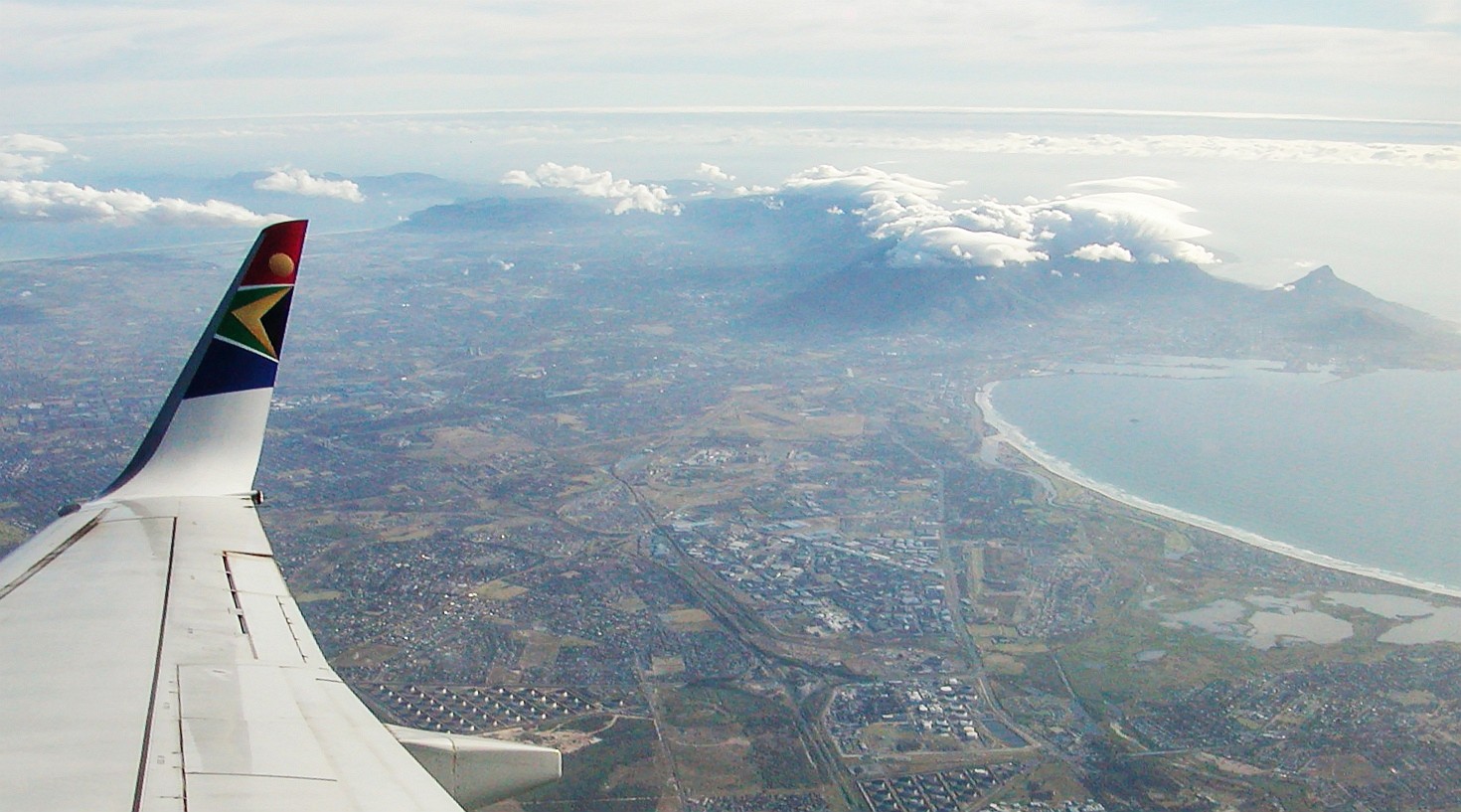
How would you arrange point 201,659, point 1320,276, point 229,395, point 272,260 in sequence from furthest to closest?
1. point 1320,276
2. point 229,395
3. point 272,260
4. point 201,659

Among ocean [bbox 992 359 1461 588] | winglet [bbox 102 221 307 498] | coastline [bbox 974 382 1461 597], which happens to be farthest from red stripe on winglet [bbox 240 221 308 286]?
ocean [bbox 992 359 1461 588]

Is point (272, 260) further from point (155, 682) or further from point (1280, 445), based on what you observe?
point (1280, 445)

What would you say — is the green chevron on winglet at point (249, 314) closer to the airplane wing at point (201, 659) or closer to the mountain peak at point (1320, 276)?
the airplane wing at point (201, 659)

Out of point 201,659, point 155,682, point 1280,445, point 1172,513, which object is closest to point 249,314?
point 201,659

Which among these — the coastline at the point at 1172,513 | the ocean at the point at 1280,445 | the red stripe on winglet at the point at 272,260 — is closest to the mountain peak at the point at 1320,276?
the ocean at the point at 1280,445

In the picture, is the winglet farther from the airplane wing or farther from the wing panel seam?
the wing panel seam

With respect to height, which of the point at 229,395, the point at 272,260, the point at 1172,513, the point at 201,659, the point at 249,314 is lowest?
the point at 1172,513

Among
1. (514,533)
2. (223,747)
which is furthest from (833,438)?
(223,747)
